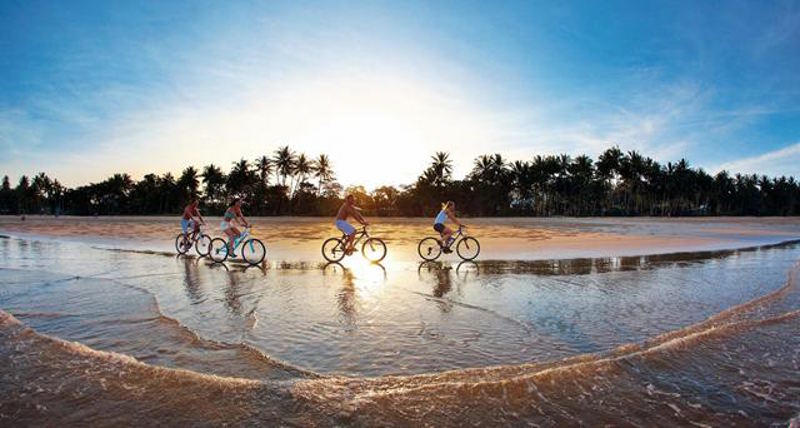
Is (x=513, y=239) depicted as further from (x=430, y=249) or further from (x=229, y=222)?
(x=229, y=222)

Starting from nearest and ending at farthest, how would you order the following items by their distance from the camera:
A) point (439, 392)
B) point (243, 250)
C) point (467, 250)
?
point (439, 392)
point (243, 250)
point (467, 250)

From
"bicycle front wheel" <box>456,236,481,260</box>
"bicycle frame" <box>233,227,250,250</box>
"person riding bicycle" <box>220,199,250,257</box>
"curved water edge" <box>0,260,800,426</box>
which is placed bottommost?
"curved water edge" <box>0,260,800,426</box>

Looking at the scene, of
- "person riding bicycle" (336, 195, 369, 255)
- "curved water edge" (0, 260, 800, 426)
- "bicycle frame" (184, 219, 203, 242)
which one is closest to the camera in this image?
"curved water edge" (0, 260, 800, 426)

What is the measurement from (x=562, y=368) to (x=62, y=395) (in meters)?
4.51

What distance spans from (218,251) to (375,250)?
495 cm

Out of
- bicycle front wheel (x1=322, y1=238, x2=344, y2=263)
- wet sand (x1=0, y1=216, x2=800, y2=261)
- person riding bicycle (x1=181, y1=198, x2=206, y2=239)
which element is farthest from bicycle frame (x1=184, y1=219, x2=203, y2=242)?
bicycle front wheel (x1=322, y1=238, x2=344, y2=263)

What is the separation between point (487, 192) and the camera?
8244 cm

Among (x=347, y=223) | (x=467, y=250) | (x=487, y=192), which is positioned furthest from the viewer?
(x=487, y=192)

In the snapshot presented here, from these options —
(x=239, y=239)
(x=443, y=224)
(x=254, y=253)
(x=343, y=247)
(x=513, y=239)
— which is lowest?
(x=513, y=239)

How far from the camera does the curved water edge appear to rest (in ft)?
10.6

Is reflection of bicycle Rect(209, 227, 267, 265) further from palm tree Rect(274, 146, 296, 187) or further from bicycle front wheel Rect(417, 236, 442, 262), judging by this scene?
palm tree Rect(274, 146, 296, 187)

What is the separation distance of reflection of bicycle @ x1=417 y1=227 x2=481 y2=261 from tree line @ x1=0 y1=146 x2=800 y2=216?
6401cm

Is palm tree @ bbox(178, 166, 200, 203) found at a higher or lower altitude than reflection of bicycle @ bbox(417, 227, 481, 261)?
higher

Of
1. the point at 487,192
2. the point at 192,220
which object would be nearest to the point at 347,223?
the point at 192,220
